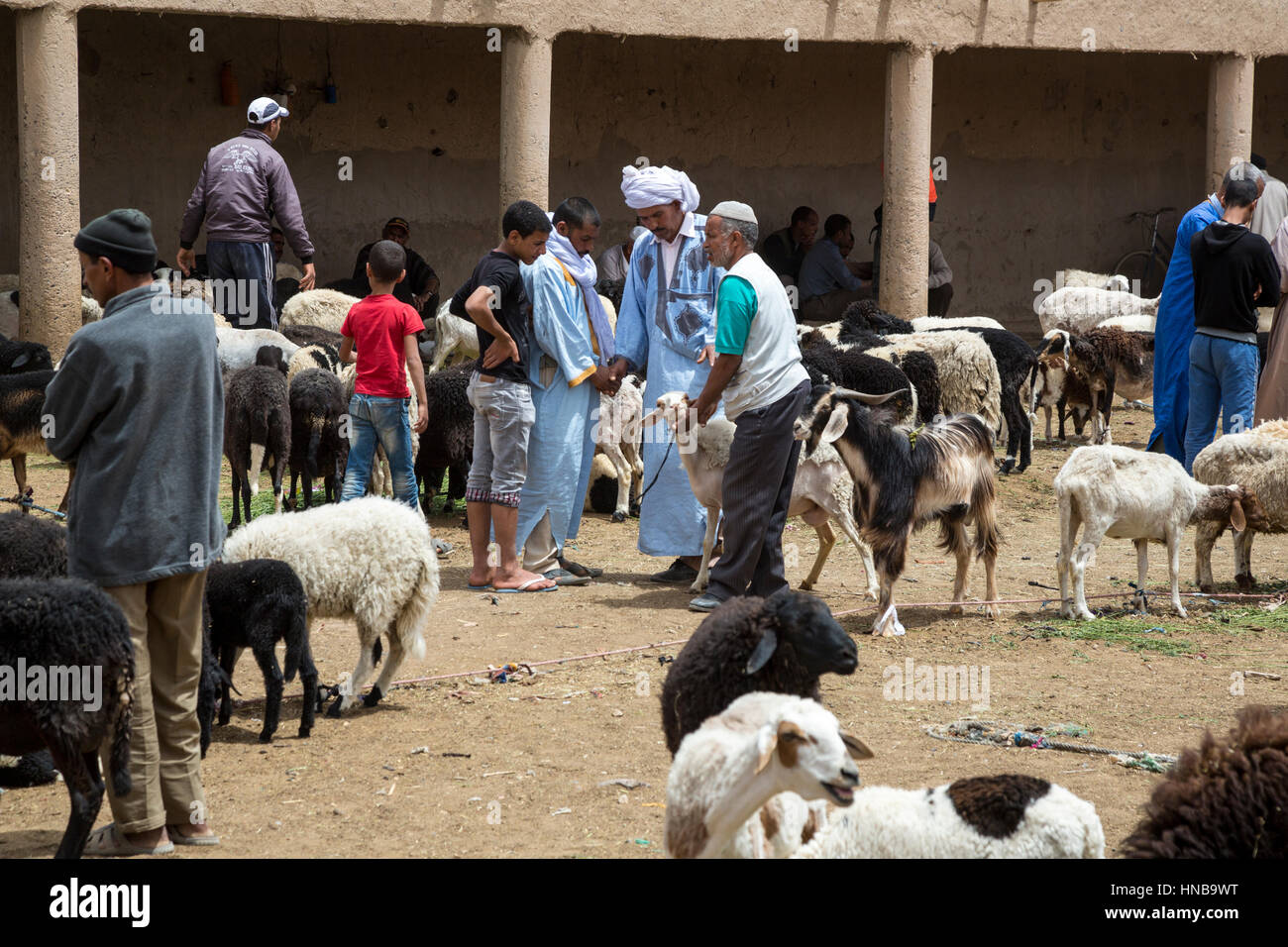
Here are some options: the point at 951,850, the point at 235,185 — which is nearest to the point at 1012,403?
the point at 235,185

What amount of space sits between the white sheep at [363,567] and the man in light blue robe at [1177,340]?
20.9 feet

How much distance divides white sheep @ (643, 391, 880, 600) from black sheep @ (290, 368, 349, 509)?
8.31 feet

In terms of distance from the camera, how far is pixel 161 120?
55.0ft

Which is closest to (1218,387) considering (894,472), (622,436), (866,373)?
(866,373)

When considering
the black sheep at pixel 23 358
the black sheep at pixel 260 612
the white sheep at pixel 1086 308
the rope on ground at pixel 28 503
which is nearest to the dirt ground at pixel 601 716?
the black sheep at pixel 260 612

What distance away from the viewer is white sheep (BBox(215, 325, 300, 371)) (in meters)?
11.0

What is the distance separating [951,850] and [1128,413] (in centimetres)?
1308

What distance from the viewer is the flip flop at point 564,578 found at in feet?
28.4

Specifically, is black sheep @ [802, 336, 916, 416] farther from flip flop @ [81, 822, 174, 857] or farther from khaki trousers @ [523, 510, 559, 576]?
flip flop @ [81, 822, 174, 857]

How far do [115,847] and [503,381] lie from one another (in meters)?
4.07

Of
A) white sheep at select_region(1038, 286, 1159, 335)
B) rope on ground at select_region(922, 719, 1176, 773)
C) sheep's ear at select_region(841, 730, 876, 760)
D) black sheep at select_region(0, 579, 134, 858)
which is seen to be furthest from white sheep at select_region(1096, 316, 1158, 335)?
black sheep at select_region(0, 579, 134, 858)

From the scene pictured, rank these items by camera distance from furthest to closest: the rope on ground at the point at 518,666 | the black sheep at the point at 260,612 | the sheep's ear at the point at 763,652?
1. the rope on ground at the point at 518,666
2. the black sheep at the point at 260,612
3. the sheep's ear at the point at 763,652

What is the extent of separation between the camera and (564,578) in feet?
28.5

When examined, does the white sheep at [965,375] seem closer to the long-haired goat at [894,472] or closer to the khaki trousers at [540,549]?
the long-haired goat at [894,472]
